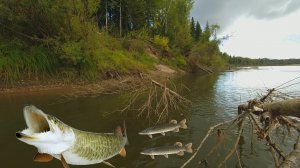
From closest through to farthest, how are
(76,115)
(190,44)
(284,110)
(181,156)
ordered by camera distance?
(284,110) → (181,156) → (76,115) → (190,44)

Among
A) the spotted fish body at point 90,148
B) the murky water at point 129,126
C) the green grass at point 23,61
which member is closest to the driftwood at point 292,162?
the spotted fish body at point 90,148

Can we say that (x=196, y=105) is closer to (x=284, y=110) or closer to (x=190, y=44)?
(x=284, y=110)

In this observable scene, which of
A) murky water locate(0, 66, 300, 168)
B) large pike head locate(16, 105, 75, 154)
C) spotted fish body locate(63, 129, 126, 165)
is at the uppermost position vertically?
large pike head locate(16, 105, 75, 154)

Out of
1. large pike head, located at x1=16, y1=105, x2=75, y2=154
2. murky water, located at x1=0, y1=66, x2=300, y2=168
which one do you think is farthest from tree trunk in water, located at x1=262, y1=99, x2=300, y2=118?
large pike head, located at x1=16, y1=105, x2=75, y2=154

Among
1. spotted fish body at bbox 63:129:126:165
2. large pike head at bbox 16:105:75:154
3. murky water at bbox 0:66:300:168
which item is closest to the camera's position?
large pike head at bbox 16:105:75:154

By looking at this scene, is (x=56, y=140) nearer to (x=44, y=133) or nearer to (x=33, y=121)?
(x=44, y=133)

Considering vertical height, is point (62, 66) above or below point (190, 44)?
below

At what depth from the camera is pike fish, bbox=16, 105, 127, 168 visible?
7.18 feet

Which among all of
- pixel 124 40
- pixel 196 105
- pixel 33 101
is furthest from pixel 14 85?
pixel 124 40

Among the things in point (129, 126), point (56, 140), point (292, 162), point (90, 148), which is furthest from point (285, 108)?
point (129, 126)

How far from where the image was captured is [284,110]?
169 inches

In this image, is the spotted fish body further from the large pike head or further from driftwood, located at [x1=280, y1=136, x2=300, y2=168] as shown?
driftwood, located at [x1=280, y1=136, x2=300, y2=168]

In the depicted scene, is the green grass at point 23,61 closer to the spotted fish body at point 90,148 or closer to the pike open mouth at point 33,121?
the spotted fish body at point 90,148

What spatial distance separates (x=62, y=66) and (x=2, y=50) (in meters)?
4.24
